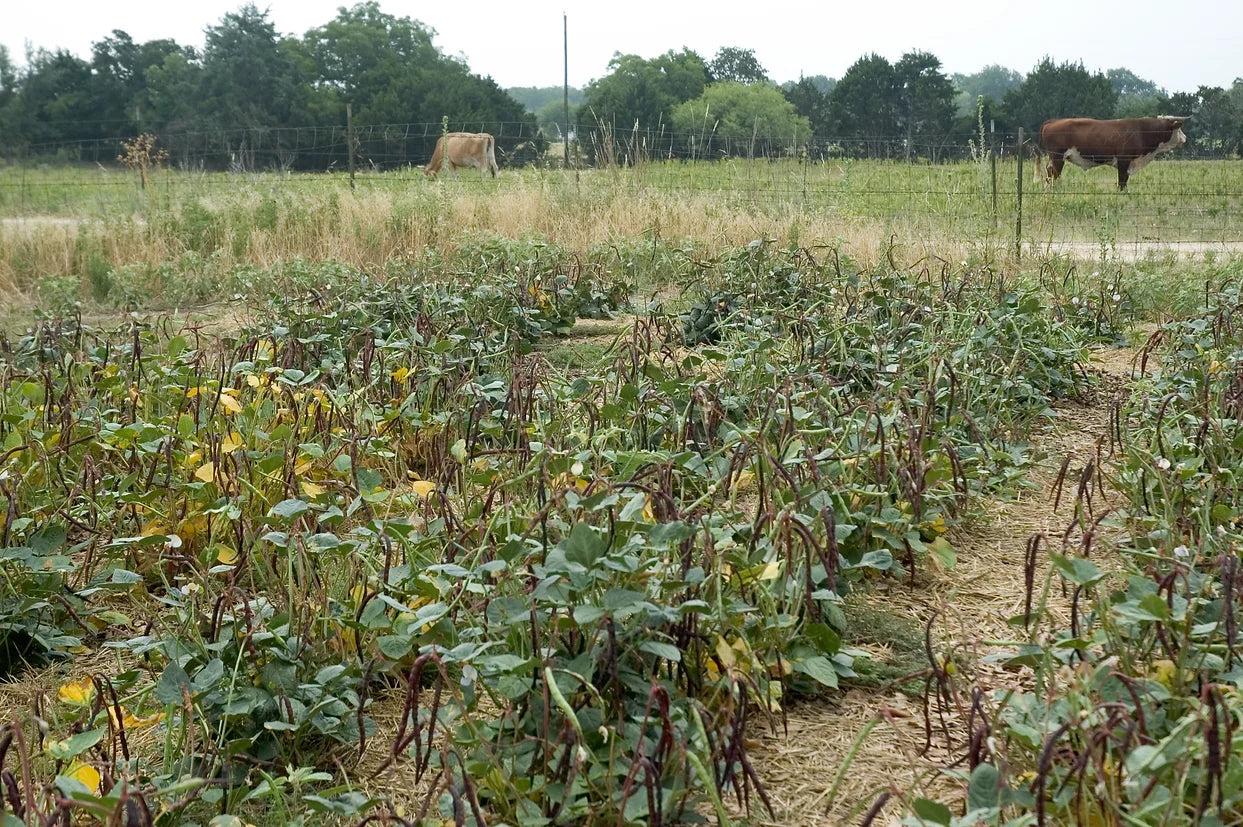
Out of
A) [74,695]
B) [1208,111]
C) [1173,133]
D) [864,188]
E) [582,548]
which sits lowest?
[74,695]

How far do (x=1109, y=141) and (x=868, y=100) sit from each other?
24.0m

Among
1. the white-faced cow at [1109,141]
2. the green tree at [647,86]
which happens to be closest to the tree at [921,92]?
the green tree at [647,86]

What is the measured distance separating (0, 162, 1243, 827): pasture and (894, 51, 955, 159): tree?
130 ft

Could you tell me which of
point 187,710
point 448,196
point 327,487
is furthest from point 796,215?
point 187,710

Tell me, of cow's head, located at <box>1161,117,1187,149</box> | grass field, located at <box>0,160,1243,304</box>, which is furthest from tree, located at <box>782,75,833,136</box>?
grass field, located at <box>0,160,1243,304</box>

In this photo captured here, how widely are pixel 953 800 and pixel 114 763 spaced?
4.59ft

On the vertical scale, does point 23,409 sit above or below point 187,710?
above

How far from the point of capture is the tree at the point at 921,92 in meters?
42.8

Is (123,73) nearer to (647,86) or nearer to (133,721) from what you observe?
(647,86)

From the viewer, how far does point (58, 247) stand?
360 inches

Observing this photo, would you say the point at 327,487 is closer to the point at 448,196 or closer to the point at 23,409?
the point at 23,409

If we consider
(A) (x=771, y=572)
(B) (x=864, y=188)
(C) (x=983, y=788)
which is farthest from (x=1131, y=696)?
(B) (x=864, y=188)

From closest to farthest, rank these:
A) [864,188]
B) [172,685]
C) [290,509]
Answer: [172,685] → [290,509] → [864,188]

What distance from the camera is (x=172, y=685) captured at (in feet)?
6.11
